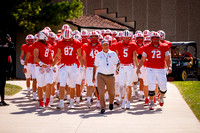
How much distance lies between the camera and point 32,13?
80.0 feet

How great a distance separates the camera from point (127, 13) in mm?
35750

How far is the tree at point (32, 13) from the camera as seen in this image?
2358cm

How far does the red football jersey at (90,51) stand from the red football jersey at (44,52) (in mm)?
1249

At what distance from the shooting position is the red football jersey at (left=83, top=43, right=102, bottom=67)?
12.0m

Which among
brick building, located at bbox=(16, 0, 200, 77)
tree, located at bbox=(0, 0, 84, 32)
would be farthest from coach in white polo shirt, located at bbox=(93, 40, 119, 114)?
brick building, located at bbox=(16, 0, 200, 77)

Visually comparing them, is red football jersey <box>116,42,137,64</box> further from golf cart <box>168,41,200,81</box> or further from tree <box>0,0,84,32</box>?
tree <box>0,0,84,32</box>

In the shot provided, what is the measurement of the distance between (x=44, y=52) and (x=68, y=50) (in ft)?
2.43

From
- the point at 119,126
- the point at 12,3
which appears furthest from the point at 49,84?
the point at 12,3

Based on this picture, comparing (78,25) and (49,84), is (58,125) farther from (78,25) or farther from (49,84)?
(78,25)

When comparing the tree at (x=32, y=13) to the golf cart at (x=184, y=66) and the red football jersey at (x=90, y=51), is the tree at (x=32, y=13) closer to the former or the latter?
the golf cart at (x=184, y=66)

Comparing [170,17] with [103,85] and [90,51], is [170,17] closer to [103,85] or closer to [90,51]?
[90,51]

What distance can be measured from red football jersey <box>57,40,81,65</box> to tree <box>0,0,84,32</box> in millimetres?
12720

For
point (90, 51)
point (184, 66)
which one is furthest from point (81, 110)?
point (184, 66)

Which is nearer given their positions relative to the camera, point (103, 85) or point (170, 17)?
point (103, 85)
